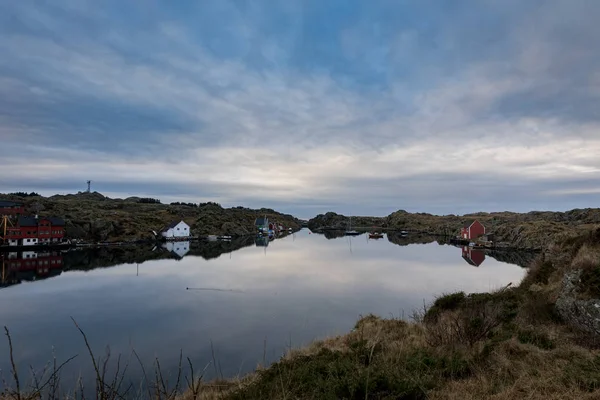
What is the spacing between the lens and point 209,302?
93.6ft

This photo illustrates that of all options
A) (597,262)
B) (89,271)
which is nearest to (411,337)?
(597,262)

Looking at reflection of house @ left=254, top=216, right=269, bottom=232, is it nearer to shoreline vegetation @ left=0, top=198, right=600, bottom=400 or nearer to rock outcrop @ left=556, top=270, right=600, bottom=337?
shoreline vegetation @ left=0, top=198, right=600, bottom=400

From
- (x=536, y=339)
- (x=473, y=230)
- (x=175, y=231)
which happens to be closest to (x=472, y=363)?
(x=536, y=339)

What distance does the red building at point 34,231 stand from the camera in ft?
210

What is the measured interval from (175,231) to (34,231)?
3485 centimetres

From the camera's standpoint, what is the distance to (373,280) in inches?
1499

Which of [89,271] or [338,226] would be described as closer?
[89,271]

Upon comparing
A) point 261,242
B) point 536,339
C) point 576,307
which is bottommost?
point 261,242

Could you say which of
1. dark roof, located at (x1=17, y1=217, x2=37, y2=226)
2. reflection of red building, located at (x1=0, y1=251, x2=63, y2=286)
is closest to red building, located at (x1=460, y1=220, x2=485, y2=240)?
reflection of red building, located at (x1=0, y1=251, x2=63, y2=286)

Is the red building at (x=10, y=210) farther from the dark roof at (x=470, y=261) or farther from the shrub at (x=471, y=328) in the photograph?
the shrub at (x=471, y=328)

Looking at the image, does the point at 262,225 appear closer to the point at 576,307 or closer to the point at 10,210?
the point at 10,210

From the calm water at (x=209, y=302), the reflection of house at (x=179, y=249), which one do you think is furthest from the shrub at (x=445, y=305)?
the reflection of house at (x=179, y=249)

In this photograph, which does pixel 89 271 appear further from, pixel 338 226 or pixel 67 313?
pixel 338 226

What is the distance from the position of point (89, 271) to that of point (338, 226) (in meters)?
153
